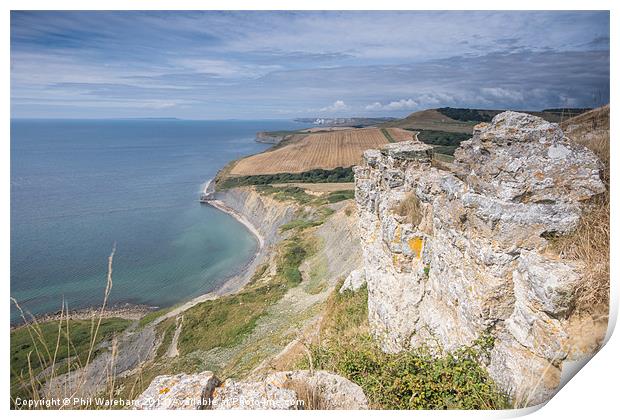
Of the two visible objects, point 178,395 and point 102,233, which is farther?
point 102,233

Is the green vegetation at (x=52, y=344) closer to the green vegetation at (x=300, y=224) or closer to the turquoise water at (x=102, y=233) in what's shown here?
the turquoise water at (x=102, y=233)

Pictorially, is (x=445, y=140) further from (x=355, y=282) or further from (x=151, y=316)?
(x=151, y=316)

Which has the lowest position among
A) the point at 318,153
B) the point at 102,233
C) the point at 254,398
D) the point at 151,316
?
the point at 151,316

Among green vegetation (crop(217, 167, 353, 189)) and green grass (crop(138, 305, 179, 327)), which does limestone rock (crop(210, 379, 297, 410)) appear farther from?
green vegetation (crop(217, 167, 353, 189))

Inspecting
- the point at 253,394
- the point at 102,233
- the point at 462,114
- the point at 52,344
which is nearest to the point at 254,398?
the point at 253,394

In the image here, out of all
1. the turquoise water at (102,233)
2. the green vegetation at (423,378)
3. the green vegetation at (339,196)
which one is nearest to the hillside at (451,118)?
the green vegetation at (423,378)
